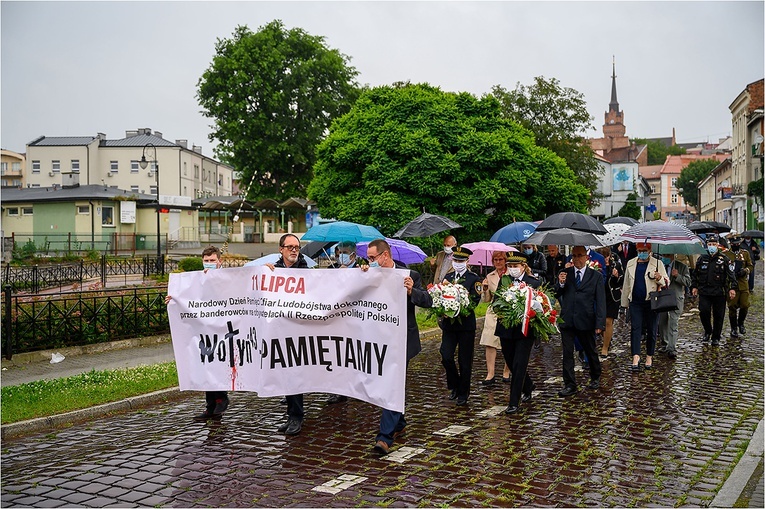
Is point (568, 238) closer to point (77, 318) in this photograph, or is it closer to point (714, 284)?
point (714, 284)

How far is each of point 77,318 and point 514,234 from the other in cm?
1128

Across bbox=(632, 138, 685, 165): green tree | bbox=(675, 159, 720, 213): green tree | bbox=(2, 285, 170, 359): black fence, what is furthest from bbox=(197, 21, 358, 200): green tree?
bbox=(632, 138, 685, 165): green tree

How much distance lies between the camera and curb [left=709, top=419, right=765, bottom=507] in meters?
6.38

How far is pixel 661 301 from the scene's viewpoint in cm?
1245

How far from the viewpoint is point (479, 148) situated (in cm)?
3047

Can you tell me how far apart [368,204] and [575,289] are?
1975 centimetres

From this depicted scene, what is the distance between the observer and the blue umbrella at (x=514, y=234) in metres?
20.5

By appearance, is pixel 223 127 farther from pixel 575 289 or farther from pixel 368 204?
pixel 575 289

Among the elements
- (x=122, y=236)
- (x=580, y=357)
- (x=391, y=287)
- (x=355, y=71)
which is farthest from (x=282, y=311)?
(x=355, y=71)

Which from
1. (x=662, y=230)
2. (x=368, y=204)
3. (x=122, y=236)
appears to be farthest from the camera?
(x=122, y=236)

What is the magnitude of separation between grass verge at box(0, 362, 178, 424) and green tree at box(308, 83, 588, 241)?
18387mm

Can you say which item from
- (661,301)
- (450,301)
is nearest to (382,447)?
(450,301)

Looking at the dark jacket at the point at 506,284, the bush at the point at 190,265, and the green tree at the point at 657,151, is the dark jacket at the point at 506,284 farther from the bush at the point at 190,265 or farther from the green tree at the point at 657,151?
the green tree at the point at 657,151

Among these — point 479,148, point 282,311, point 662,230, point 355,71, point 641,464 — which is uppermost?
point 355,71
